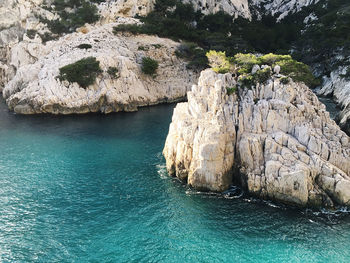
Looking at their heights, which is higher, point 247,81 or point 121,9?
point 121,9

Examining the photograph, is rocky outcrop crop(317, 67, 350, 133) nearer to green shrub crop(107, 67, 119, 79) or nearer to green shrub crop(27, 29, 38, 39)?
green shrub crop(107, 67, 119, 79)

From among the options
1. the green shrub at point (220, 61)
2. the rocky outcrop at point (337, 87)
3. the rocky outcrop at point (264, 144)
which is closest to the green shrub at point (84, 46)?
the green shrub at point (220, 61)

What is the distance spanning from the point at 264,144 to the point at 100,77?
5000cm

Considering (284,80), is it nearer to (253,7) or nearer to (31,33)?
(31,33)

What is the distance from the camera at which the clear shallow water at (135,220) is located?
783 inches

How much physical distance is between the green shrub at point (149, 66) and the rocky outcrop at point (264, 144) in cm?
4347

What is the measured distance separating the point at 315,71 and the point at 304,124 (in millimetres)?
65923

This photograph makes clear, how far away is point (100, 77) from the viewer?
67.1m

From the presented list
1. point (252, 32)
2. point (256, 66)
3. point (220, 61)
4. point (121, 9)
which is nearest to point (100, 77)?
point (121, 9)

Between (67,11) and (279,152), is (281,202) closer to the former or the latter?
(279,152)

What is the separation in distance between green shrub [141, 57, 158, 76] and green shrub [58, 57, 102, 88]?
1197 centimetres

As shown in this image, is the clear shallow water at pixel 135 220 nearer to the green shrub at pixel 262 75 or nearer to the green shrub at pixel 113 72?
the green shrub at pixel 262 75

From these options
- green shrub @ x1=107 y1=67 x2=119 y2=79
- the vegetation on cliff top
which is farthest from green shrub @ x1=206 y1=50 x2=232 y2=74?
the vegetation on cliff top

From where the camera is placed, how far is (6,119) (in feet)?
194
